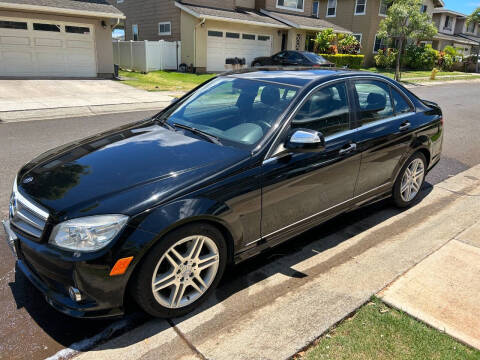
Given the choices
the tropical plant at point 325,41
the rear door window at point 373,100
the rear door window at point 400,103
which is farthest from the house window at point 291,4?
the rear door window at point 373,100

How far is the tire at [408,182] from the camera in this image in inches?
185

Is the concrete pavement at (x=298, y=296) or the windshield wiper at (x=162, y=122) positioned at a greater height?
the windshield wiper at (x=162, y=122)

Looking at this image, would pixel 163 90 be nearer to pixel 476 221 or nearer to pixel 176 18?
pixel 176 18

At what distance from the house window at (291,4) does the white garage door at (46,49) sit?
15329 millimetres

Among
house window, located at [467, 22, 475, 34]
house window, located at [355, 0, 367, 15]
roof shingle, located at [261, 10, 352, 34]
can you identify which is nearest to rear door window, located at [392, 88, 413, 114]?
roof shingle, located at [261, 10, 352, 34]

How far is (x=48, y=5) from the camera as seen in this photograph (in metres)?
16.5

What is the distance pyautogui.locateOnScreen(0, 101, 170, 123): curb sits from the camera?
390 inches

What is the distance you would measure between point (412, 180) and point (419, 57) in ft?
112

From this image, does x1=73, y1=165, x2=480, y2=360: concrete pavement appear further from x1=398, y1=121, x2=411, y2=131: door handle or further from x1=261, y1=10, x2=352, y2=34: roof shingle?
x1=261, y1=10, x2=352, y2=34: roof shingle

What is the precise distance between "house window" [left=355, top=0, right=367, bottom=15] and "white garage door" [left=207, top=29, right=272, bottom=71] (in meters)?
11.3

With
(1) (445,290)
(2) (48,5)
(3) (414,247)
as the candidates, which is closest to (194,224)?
(1) (445,290)

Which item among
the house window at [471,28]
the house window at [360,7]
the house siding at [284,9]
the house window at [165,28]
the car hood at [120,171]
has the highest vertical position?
the house window at [471,28]

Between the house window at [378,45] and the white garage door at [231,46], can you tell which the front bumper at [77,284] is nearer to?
the white garage door at [231,46]

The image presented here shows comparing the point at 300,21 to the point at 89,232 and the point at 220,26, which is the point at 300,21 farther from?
the point at 89,232
